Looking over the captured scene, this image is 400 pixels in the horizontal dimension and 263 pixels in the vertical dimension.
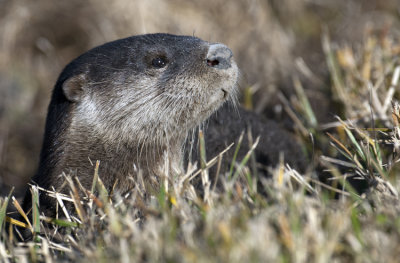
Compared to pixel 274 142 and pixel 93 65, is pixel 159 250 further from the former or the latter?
pixel 274 142

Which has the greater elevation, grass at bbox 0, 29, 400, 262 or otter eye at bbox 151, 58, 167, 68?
otter eye at bbox 151, 58, 167, 68

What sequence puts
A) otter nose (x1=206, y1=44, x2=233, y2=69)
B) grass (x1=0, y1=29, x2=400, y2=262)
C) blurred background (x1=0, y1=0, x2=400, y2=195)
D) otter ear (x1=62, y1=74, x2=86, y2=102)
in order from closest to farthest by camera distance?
grass (x1=0, y1=29, x2=400, y2=262) → otter nose (x1=206, y1=44, x2=233, y2=69) → otter ear (x1=62, y1=74, x2=86, y2=102) → blurred background (x1=0, y1=0, x2=400, y2=195)

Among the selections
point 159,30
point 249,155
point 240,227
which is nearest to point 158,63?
point 249,155

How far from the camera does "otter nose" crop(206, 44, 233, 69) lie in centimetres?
302

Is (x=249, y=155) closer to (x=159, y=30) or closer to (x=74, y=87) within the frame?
(x=74, y=87)

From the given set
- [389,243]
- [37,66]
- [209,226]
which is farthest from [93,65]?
[37,66]

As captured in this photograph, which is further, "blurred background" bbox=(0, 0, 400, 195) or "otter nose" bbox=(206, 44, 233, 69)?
"blurred background" bbox=(0, 0, 400, 195)

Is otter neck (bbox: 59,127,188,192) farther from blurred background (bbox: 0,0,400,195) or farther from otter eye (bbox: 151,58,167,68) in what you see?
blurred background (bbox: 0,0,400,195)

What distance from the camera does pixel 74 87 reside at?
3209 millimetres

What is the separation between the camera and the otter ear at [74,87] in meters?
3.19

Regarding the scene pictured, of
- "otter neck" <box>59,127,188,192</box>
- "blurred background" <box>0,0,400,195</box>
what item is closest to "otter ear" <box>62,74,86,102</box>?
"otter neck" <box>59,127,188,192</box>

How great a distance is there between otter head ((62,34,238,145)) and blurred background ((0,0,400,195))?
192cm

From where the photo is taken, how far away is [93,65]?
128 inches

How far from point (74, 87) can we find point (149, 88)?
45 cm
